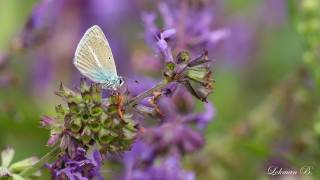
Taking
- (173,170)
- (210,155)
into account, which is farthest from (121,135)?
(210,155)

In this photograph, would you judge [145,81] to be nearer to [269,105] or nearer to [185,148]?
[185,148]

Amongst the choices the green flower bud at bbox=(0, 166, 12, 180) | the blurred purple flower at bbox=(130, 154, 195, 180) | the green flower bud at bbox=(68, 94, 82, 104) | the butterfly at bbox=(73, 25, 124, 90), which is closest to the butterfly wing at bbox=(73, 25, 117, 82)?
the butterfly at bbox=(73, 25, 124, 90)

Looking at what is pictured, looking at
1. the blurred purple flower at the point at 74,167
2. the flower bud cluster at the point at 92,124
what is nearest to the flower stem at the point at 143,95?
the flower bud cluster at the point at 92,124

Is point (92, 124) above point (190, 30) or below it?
below

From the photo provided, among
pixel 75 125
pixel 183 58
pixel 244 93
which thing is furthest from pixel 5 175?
pixel 244 93

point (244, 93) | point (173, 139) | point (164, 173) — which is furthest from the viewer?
point (244, 93)

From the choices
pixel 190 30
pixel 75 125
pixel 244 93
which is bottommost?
pixel 75 125

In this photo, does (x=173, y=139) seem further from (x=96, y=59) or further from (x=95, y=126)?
(x=95, y=126)
